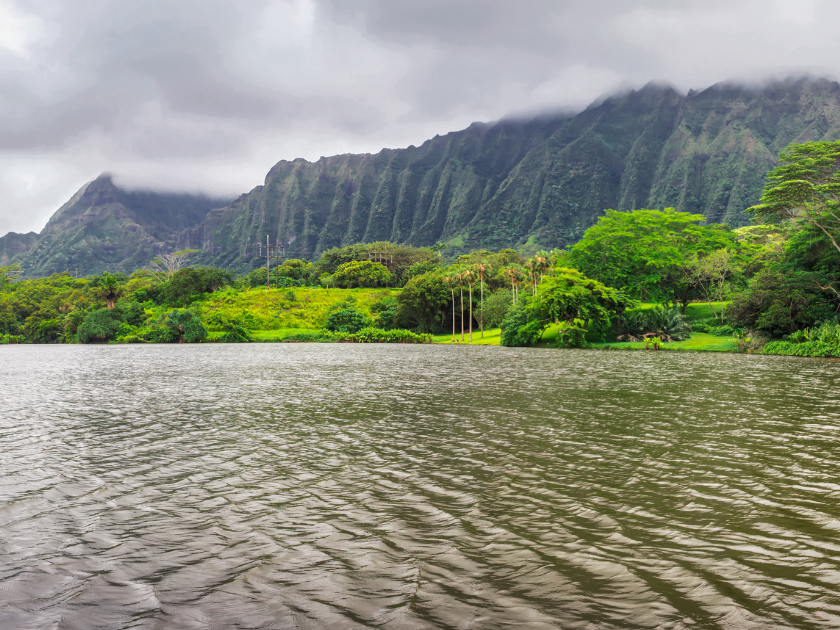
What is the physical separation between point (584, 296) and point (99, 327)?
297ft

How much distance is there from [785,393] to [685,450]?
13.6 metres

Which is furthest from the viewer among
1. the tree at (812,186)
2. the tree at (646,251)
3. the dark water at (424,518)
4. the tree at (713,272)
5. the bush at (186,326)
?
the bush at (186,326)

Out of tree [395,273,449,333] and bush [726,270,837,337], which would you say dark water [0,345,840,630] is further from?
tree [395,273,449,333]

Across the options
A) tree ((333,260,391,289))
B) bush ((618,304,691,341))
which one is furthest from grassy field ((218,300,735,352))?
tree ((333,260,391,289))

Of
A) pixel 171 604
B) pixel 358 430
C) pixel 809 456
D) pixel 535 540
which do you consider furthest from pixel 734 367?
pixel 171 604

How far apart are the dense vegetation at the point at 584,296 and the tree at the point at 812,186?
0.16 meters

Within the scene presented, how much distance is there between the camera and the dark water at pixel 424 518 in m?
5.79

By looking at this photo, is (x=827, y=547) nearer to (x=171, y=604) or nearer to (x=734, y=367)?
(x=171, y=604)

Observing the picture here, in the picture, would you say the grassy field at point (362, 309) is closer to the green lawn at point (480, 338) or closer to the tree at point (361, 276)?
the green lawn at point (480, 338)

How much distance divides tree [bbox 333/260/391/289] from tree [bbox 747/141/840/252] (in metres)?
112

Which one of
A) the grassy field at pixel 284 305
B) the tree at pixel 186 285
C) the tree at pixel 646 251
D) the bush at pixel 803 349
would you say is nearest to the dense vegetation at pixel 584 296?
the bush at pixel 803 349

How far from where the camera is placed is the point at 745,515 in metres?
8.47

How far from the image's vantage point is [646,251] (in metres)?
78.5

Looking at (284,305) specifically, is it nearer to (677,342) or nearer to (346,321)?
(346,321)
